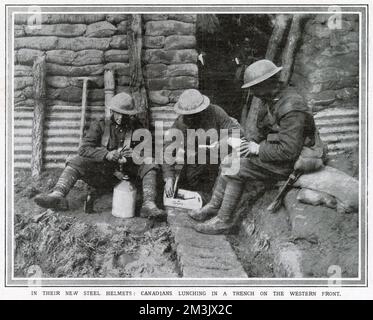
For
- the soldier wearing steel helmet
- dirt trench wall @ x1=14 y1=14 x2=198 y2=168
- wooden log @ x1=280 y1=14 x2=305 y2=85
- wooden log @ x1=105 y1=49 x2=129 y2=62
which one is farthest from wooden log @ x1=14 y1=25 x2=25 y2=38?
wooden log @ x1=280 y1=14 x2=305 y2=85

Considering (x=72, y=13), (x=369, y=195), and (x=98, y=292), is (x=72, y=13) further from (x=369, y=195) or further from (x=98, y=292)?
(x=369, y=195)

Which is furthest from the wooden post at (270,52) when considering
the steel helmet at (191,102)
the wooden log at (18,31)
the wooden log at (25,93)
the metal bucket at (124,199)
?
the wooden log at (18,31)

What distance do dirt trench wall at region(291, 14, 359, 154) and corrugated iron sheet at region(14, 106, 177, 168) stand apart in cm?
136

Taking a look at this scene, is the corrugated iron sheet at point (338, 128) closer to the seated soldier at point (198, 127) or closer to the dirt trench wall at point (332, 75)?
the dirt trench wall at point (332, 75)

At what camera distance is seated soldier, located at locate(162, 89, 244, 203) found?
14.1 feet

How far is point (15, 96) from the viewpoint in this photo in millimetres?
4246

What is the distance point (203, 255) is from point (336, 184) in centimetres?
122

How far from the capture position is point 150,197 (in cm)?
429

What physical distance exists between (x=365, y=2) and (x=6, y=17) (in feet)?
10.0

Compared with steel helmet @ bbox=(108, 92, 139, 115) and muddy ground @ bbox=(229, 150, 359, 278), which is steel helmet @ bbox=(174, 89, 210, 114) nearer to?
steel helmet @ bbox=(108, 92, 139, 115)

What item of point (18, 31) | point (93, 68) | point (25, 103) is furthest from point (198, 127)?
point (18, 31)

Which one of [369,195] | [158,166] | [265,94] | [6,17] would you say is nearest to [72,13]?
[6,17]

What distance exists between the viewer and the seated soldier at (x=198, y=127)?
4309 millimetres

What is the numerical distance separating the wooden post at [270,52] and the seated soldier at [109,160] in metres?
1.05
